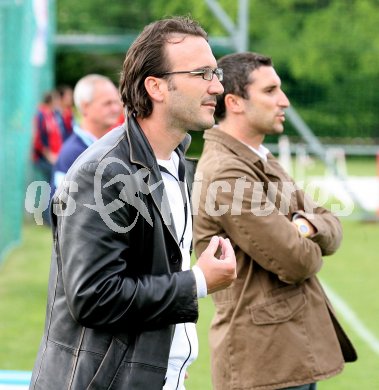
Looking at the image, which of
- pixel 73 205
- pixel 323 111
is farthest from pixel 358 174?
pixel 73 205

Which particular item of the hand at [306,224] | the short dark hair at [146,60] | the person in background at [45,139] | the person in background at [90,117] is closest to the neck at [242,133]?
the hand at [306,224]

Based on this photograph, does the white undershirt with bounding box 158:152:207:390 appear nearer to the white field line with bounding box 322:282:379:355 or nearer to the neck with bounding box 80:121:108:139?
the neck with bounding box 80:121:108:139

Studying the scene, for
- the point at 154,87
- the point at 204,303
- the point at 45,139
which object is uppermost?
the point at 154,87

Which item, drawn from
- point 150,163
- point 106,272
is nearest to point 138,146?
point 150,163

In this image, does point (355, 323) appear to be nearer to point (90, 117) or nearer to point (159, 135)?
point (90, 117)

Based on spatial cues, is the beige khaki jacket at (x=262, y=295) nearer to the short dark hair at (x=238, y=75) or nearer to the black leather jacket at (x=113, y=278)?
the short dark hair at (x=238, y=75)

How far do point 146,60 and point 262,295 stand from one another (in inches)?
53.8

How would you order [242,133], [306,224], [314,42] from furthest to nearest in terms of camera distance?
[314,42] → [242,133] → [306,224]

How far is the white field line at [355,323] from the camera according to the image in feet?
26.3

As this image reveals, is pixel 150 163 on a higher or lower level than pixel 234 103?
lower

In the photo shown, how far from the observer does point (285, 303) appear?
161 inches

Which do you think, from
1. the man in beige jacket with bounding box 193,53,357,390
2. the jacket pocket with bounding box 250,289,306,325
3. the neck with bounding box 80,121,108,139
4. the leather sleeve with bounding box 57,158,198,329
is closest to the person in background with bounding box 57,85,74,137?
the neck with bounding box 80,121,108,139

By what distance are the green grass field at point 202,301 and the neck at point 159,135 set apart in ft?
12.1

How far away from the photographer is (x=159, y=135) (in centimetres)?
316
